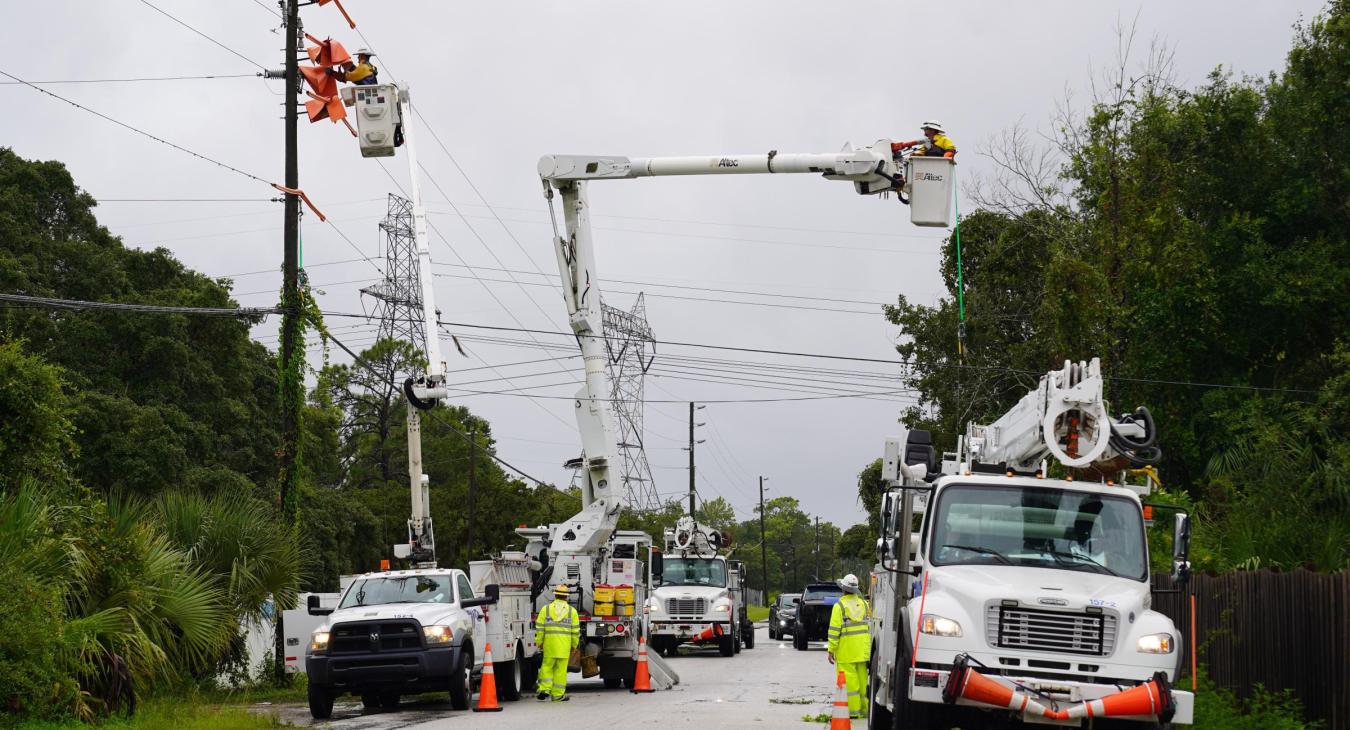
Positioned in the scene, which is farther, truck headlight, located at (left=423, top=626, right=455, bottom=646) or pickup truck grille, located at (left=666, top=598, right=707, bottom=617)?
pickup truck grille, located at (left=666, top=598, right=707, bottom=617)

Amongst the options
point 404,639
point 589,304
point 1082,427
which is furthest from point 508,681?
point 1082,427

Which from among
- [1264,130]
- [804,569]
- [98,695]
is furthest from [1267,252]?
[804,569]

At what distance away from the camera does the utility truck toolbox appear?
19.7 meters

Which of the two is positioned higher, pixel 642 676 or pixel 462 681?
pixel 462 681

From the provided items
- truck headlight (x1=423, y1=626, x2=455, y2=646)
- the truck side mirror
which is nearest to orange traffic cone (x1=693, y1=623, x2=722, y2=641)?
truck headlight (x1=423, y1=626, x2=455, y2=646)

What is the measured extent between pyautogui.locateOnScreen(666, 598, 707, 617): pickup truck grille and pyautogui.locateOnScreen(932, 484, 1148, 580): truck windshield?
22820 mm

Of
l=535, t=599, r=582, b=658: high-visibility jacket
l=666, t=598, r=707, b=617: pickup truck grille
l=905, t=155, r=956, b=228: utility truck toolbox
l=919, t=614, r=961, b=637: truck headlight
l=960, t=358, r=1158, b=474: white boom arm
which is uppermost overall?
l=905, t=155, r=956, b=228: utility truck toolbox

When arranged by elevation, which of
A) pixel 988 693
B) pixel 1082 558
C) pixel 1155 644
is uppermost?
pixel 1082 558

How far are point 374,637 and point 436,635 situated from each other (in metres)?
0.78

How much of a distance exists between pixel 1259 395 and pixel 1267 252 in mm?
3251

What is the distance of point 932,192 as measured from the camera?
1975 centimetres

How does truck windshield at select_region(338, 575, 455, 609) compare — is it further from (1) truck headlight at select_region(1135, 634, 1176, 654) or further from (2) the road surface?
(1) truck headlight at select_region(1135, 634, 1176, 654)

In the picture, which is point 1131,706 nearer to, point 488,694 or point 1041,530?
point 1041,530

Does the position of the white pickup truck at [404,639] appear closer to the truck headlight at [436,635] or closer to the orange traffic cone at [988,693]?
the truck headlight at [436,635]
